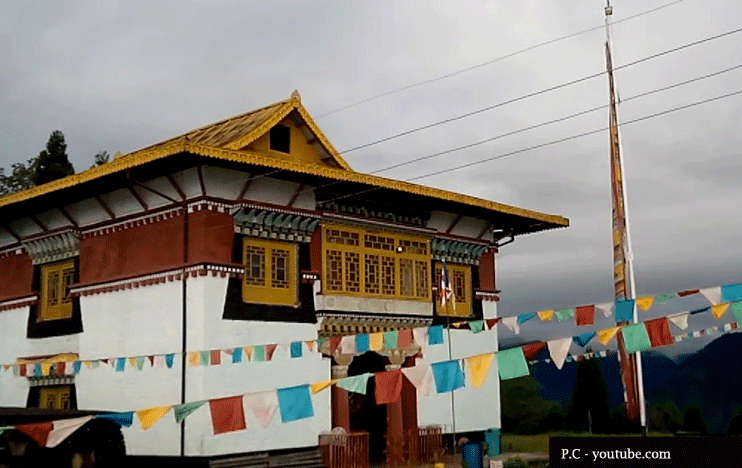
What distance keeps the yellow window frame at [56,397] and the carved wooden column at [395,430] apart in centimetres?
768

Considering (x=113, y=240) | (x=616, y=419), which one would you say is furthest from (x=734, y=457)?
(x=616, y=419)

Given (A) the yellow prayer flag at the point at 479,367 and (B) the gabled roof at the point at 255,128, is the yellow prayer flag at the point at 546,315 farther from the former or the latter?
(B) the gabled roof at the point at 255,128

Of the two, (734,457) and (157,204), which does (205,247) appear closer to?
(157,204)

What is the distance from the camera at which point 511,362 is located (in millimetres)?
12781

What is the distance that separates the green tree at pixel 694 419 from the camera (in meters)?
31.1

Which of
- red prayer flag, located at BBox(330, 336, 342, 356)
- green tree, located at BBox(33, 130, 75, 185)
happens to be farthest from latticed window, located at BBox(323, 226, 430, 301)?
green tree, located at BBox(33, 130, 75, 185)

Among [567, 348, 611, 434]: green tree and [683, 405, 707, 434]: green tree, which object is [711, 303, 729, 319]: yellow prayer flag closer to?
[683, 405, 707, 434]: green tree

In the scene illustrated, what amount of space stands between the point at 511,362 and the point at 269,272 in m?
9.25

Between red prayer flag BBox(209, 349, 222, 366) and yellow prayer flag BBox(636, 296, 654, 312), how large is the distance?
8488 mm

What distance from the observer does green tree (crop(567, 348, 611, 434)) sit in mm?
33875

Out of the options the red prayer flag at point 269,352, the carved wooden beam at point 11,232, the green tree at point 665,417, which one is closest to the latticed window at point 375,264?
the red prayer flag at point 269,352

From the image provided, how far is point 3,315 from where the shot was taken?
81.6 feet

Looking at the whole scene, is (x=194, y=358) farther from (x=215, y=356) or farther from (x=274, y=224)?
(x=274, y=224)

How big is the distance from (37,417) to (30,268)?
28.3 ft
